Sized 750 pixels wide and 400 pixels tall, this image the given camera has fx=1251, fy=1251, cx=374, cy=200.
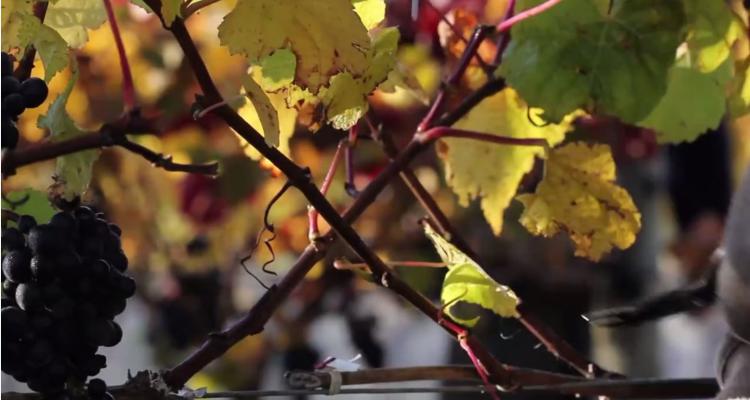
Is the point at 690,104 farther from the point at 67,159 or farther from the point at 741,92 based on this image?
the point at 67,159

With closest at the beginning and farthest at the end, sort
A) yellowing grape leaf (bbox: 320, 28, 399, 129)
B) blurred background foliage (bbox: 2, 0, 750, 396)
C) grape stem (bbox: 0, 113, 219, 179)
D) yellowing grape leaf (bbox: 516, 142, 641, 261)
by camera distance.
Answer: grape stem (bbox: 0, 113, 219, 179)
yellowing grape leaf (bbox: 320, 28, 399, 129)
yellowing grape leaf (bbox: 516, 142, 641, 261)
blurred background foliage (bbox: 2, 0, 750, 396)

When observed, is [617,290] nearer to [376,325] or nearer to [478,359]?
[376,325]

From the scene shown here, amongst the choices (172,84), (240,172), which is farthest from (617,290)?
(172,84)

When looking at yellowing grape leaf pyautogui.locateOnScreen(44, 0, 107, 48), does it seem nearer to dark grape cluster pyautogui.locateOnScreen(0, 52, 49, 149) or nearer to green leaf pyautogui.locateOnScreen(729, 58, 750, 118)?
dark grape cluster pyautogui.locateOnScreen(0, 52, 49, 149)

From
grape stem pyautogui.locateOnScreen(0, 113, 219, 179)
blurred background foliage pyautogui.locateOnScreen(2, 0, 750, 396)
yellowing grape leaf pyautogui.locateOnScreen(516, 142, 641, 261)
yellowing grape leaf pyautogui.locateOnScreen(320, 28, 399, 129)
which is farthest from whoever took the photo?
blurred background foliage pyautogui.locateOnScreen(2, 0, 750, 396)

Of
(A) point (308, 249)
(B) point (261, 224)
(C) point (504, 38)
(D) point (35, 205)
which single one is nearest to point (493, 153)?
(C) point (504, 38)

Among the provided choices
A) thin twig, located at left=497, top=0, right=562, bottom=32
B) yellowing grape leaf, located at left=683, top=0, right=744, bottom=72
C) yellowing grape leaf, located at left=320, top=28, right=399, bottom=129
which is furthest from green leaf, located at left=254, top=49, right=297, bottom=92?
yellowing grape leaf, located at left=683, top=0, right=744, bottom=72

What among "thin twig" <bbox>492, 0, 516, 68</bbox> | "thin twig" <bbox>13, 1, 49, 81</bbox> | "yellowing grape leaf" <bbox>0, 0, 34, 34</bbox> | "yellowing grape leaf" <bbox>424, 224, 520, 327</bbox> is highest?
"thin twig" <bbox>13, 1, 49, 81</bbox>
